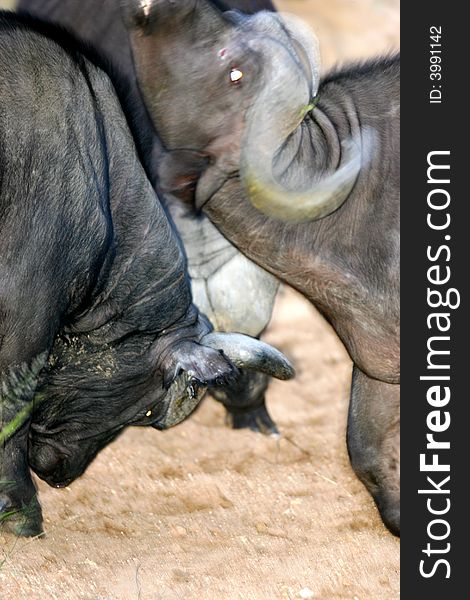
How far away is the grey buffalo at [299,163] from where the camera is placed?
4.29 metres

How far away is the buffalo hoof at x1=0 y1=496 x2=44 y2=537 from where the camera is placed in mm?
4297

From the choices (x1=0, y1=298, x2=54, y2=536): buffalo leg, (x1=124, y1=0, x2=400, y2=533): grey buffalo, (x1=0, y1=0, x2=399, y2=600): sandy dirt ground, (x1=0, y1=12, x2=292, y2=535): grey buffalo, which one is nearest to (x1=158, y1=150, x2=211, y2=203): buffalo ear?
(x1=124, y1=0, x2=400, y2=533): grey buffalo

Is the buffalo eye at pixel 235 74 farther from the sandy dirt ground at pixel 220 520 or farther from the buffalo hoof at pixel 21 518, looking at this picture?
the sandy dirt ground at pixel 220 520

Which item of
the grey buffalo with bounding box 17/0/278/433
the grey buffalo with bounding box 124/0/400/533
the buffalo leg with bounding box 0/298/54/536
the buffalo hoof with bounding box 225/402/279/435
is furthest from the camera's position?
the buffalo hoof with bounding box 225/402/279/435

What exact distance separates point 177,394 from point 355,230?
0.98m

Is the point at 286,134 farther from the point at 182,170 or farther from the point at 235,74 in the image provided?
the point at 182,170

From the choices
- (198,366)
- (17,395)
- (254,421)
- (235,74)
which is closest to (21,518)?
(17,395)

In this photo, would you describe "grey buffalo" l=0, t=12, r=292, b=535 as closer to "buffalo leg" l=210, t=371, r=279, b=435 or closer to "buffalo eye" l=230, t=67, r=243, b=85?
"buffalo eye" l=230, t=67, r=243, b=85

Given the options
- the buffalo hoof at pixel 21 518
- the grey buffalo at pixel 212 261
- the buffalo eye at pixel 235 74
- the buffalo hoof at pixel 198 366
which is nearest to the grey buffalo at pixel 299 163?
the buffalo eye at pixel 235 74

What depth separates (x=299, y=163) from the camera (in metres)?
4.63

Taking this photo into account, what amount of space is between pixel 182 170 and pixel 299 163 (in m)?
0.48

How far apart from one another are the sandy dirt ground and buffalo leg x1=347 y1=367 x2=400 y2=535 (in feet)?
0.52

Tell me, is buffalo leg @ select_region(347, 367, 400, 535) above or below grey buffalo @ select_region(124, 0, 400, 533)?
below

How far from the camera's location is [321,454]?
5906 mm
